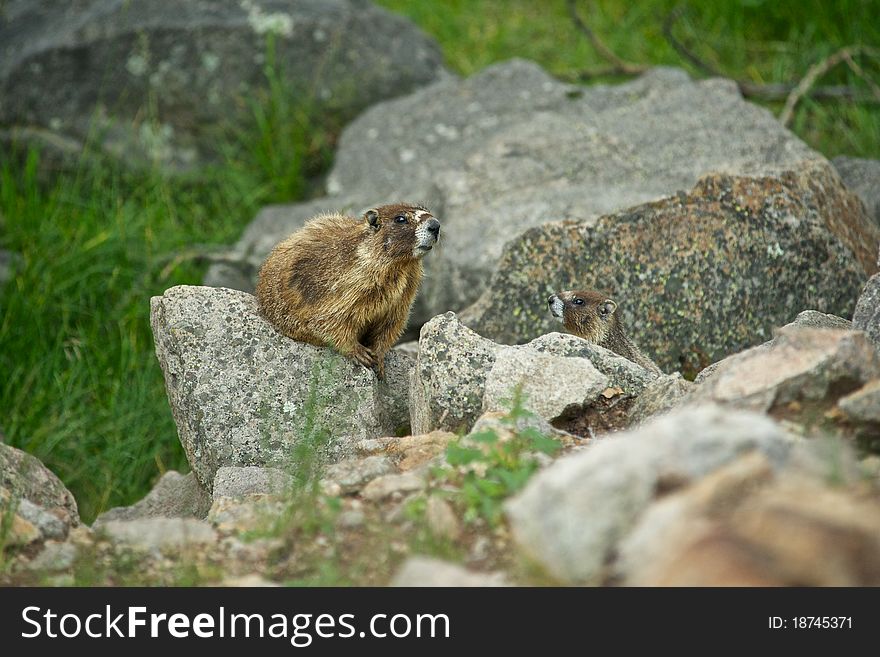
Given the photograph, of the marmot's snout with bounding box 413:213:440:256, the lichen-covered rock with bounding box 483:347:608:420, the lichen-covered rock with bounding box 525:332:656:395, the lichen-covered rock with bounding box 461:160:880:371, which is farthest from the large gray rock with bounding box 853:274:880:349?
the marmot's snout with bounding box 413:213:440:256

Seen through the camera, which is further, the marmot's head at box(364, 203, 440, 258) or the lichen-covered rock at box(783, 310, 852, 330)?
the marmot's head at box(364, 203, 440, 258)

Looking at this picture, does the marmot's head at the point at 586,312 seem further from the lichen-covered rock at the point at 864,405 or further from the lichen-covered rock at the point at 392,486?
the lichen-covered rock at the point at 864,405

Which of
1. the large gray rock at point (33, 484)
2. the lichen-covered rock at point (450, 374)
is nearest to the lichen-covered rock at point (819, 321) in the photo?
the lichen-covered rock at point (450, 374)

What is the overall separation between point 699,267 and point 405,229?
5.34 ft

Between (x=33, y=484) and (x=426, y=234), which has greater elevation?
(x=426, y=234)

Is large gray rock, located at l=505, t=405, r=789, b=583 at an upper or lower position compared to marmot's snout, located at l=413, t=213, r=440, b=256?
lower

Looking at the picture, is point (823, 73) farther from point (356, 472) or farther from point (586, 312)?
point (356, 472)

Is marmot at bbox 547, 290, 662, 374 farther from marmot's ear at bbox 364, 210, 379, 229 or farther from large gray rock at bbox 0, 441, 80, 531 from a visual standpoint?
large gray rock at bbox 0, 441, 80, 531

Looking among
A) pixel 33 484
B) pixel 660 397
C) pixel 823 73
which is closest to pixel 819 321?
pixel 660 397

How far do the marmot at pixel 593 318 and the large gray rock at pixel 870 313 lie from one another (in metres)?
1.39

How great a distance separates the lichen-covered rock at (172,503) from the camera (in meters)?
5.31

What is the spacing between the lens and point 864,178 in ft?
23.4

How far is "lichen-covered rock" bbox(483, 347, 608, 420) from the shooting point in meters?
4.58

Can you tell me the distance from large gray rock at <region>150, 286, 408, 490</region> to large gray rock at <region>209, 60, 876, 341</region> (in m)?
1.21
